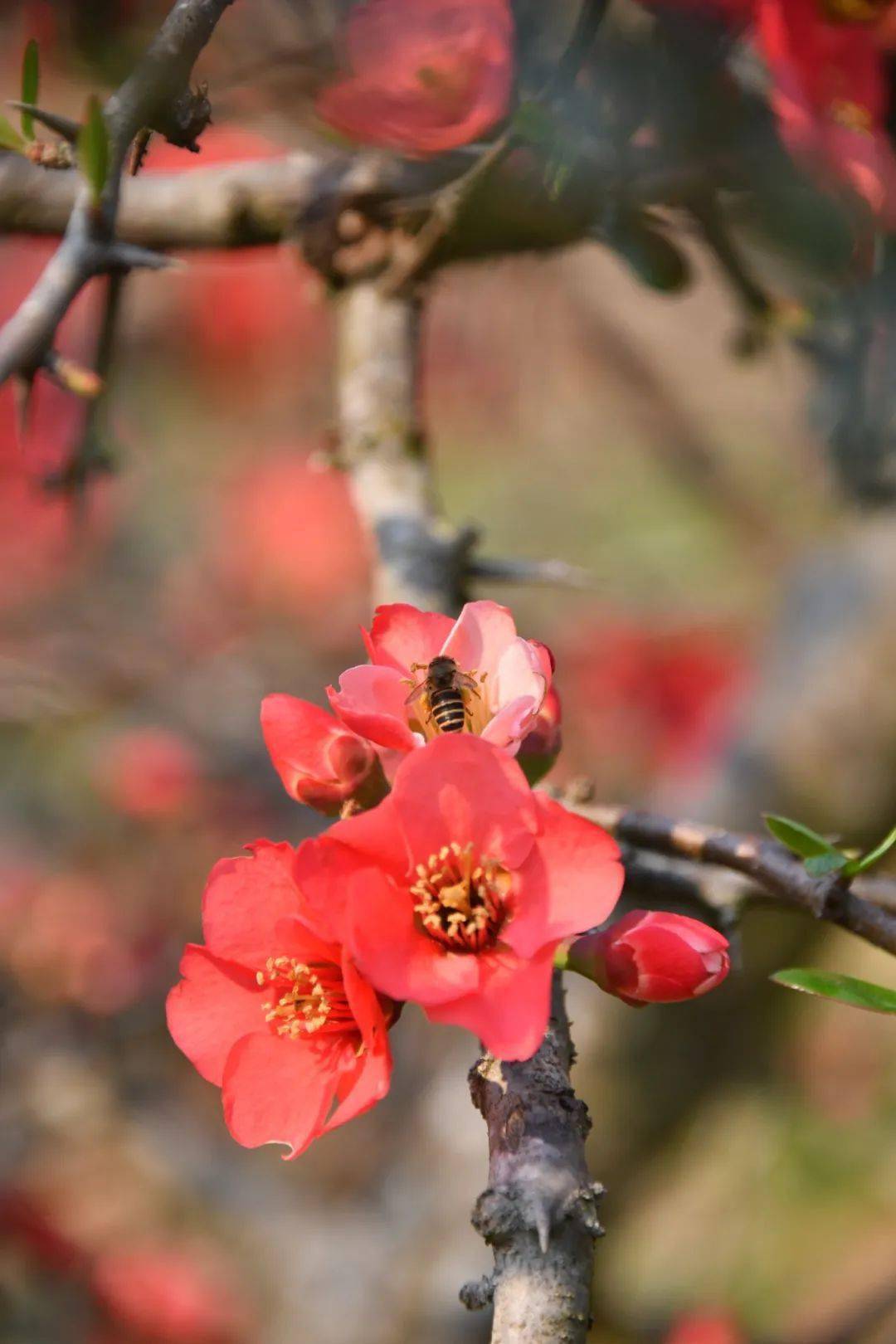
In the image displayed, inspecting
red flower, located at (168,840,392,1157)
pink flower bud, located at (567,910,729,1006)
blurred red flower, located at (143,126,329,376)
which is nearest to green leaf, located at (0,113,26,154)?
red flower, located at (168,840,392,1157)

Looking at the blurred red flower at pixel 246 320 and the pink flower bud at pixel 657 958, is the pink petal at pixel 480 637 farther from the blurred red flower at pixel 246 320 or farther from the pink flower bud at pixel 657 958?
the blurred red flower at pixel 246 320

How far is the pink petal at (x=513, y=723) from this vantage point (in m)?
0.54

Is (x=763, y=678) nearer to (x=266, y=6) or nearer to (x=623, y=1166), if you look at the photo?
(x=623, y=1166)

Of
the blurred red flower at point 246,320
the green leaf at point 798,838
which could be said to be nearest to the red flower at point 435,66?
the green leaf at point 798,838

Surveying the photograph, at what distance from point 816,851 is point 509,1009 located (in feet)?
0.66

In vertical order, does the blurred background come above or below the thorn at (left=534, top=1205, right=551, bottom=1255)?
below

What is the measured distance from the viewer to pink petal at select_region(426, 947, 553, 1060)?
0.46 meters

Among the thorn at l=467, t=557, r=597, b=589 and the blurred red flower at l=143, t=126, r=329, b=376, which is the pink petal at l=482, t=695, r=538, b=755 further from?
the blurred red flower at l=143, t=126, r=329, b=376

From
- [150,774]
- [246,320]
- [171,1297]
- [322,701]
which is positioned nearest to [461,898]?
[171,1297]

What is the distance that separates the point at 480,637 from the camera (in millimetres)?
607

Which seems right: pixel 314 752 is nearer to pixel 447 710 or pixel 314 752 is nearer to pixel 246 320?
pixel 447 710

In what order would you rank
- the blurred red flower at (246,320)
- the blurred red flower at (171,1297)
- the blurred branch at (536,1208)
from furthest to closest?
the blurred red flower at (246,320)
the blurred red flower at (171,1297)
the blurred branch at (536,1208)

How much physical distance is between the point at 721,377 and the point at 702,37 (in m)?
2.07

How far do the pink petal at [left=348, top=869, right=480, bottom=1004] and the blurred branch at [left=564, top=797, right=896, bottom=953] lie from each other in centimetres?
19
